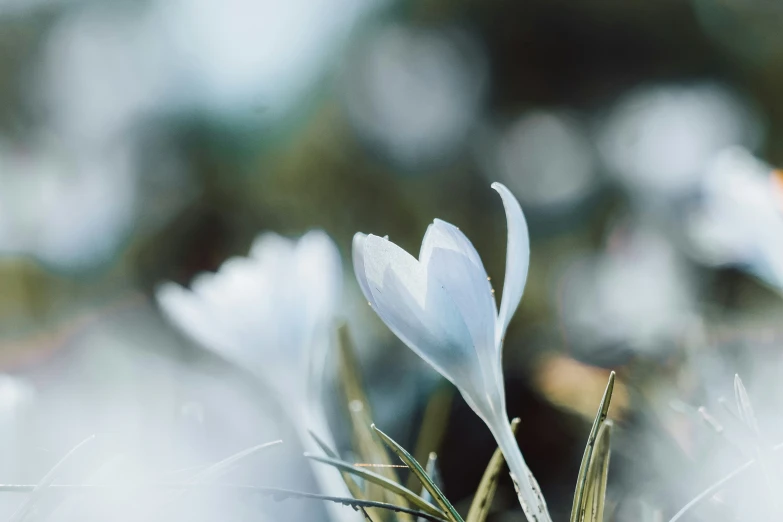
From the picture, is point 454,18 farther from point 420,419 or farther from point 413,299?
point 413,299

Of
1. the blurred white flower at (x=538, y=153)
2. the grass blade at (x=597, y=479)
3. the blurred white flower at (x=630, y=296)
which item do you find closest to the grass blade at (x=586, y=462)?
the grass blade at (x=597, y=479)

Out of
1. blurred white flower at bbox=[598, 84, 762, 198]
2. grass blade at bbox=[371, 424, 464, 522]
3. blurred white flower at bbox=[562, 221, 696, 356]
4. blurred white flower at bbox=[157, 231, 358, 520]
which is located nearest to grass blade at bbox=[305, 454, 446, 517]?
grass blade at bbox=[371, 424, 464, 522]

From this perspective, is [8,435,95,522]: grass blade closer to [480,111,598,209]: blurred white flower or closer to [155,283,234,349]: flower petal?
[155,283,234,349]: flower petal

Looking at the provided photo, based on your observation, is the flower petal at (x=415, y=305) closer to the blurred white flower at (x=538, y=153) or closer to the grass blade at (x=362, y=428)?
the grass blade at (x=362, y=428)

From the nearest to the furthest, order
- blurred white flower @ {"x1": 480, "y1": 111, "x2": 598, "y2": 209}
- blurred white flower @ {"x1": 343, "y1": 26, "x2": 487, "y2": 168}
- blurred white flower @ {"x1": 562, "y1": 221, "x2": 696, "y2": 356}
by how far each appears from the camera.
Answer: blurred white flower @ {"x1": 562, "y1": 221, "x2": 696, "y2": 356} → blurred white flower @ {"x1": 480, "y1": 111, "x2": 598, "y2": 209} → blurred white flower @ {"x1": 343, "y1": 26, "x2": 487, "y2": 168}

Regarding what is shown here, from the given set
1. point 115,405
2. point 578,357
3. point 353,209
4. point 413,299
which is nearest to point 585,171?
point 353,209

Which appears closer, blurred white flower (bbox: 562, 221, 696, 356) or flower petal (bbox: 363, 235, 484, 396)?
flower petal (bbox: 363, 235, 484, 396)

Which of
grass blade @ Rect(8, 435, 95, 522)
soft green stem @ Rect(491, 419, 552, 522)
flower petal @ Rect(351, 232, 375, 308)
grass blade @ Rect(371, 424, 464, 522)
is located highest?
flower petal @ Rect(351, 232, 375, 308)

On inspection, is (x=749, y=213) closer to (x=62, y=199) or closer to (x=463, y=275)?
(x=463, y=275)

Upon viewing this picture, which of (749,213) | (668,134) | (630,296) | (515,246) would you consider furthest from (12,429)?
(668,134)
